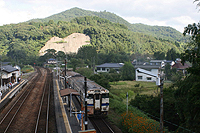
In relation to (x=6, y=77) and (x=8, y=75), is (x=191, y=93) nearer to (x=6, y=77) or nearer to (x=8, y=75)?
(x=6, y=77)

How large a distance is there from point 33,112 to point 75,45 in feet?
478

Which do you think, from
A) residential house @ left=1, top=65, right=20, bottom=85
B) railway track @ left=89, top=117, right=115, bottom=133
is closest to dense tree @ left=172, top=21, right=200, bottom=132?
railway track @ left=89, top=117, right=115, bottom=133

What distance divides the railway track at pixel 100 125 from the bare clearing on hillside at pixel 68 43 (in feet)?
441

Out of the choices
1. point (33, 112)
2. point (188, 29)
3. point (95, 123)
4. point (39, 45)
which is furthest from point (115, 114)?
point (39, 45)

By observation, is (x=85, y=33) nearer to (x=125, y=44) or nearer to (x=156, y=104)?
(x=125, y=44)

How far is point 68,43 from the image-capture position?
162 meters

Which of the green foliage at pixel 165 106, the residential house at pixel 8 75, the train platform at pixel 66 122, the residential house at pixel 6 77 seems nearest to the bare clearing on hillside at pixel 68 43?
the residential house at pixel 8 75

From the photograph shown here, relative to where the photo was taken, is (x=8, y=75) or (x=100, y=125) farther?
(x=8, y=75)

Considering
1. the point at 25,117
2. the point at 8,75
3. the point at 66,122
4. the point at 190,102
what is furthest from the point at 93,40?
the point at 190,102

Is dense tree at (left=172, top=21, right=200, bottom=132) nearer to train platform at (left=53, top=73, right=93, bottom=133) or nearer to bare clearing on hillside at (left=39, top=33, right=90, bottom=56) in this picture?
train platform at (left=53, top=73, right=93, bottom=133)

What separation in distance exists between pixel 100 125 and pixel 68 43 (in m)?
150

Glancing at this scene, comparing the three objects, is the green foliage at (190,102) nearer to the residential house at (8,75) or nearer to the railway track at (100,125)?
the railway track at (100,125)

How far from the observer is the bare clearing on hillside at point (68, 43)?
506 feet

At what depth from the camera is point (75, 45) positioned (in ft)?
538
